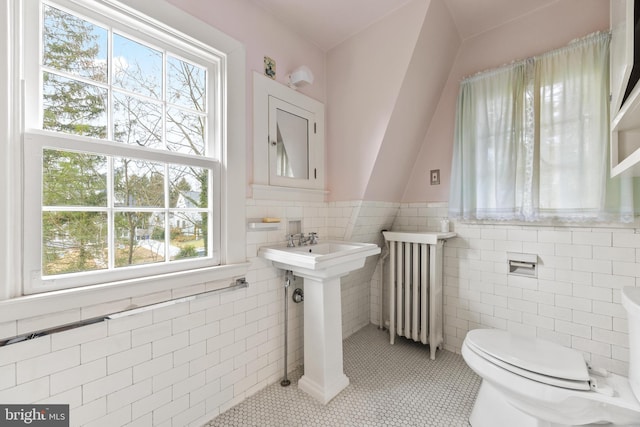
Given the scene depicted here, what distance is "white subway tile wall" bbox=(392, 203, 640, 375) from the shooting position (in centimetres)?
156

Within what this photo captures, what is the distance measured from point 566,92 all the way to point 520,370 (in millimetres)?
1696

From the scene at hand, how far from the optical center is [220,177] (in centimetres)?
155


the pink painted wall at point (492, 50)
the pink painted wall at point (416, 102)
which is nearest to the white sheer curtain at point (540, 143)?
the pink painted wall at point (492, 50)

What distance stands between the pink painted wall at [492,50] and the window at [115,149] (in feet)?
5.79

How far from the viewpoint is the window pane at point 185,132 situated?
1401mm

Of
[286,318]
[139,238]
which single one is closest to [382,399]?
[286,318]

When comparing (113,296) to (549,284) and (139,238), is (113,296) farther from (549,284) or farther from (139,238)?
(549,284)

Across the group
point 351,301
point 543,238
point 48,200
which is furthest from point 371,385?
point 48,200

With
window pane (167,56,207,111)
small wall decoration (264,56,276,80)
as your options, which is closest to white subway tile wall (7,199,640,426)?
window pane (167,56,207,111)

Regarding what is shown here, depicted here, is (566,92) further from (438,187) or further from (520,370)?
(520,370)

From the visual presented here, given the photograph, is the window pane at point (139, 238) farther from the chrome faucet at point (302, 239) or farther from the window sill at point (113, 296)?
the chrome faucet at point (302, 239)

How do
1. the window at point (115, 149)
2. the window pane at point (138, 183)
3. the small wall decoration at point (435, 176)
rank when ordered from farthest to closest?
1. the small wall decoration at point (435, 176)
2. the window pane at point (138, 183)
3. the window at point (115, 149)

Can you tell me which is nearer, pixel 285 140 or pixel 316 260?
pixel 316 260

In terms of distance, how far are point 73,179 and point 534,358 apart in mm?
2271
